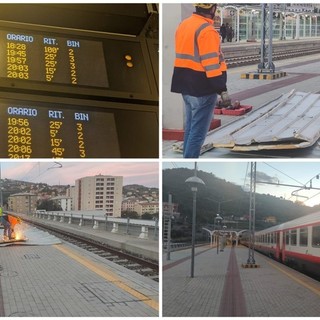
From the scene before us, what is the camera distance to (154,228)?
256cm

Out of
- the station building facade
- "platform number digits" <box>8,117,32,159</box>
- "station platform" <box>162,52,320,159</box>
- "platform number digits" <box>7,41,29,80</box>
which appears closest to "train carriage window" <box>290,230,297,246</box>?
"station platform" <box>162,52,320,159</box>

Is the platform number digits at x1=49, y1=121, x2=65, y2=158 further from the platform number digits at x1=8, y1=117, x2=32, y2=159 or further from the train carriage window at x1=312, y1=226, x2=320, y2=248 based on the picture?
the train carriage window at x1=312, y1=226, x2=320, y2=248

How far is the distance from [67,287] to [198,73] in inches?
50.6

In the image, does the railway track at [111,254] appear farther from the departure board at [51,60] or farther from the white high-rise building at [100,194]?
the departure board at [51,60]

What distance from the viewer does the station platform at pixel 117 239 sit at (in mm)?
2561

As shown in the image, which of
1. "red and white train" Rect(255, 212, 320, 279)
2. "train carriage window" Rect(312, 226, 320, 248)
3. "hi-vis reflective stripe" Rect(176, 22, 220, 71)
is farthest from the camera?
"train carriage window" Rect(312, 226, 320, 248)

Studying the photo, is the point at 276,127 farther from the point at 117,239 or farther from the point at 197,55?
the point at 117,239

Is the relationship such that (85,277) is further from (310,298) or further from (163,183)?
(310,298)

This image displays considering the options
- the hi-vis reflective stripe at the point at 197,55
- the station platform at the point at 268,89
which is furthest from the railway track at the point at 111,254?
the hi-vis reflective stripe at the point at 197,55

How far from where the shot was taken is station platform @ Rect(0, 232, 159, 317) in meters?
2.48

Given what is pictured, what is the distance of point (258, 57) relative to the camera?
A: 255 cm

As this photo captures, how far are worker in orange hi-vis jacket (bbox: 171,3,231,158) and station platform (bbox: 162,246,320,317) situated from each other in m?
0.59

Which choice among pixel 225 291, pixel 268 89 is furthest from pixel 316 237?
pixel 268 89

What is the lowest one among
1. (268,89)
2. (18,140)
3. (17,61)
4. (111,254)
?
(111,254)
